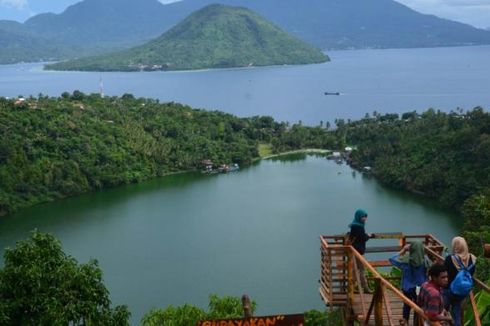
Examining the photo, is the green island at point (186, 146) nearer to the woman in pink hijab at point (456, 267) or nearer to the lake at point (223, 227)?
the lake at point (223, 227)

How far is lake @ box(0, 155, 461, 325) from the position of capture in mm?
19016

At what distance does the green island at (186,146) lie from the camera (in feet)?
99.8

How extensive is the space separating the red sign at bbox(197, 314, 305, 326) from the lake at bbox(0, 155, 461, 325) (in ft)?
44.3

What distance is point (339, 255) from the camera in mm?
4758

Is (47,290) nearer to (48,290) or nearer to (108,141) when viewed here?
(48,290)

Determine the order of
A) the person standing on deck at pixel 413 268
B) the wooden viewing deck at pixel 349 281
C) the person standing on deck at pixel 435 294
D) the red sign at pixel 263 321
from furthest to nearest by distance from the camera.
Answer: the wooden viewing deck at pixel 349 281, the person standing on deck at pixel 413 268, the person standing on deck at pixel 435 294, the red sign at pixel 263 321

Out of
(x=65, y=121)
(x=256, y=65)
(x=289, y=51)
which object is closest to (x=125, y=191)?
(x=65, y=121)

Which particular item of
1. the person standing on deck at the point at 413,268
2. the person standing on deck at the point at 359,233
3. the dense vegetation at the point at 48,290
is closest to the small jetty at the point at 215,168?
the dense vegetation at the point at 48,290

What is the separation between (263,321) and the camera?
3.08 meters

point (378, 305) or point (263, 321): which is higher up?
point (263, 321)

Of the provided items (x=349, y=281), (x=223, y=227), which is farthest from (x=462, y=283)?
(x=223, y=227)

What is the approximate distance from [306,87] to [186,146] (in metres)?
49.3

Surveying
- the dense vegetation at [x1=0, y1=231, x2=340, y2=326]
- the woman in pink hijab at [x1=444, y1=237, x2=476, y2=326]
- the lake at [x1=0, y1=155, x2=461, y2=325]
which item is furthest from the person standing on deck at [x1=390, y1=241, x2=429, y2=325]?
the lake at [x1=0, y1=155, x2=461, y2=325]

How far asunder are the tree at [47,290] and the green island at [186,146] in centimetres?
914
